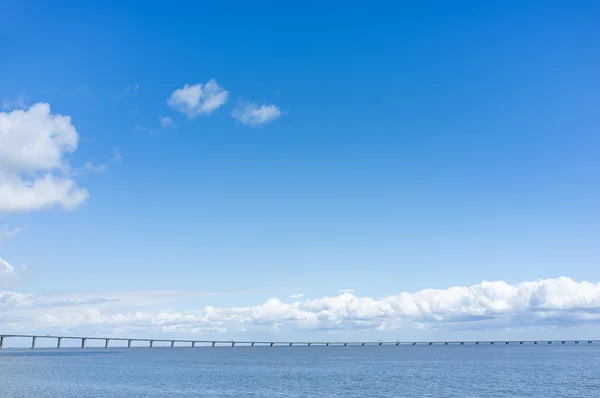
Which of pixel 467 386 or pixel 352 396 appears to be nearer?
pixel 352 396

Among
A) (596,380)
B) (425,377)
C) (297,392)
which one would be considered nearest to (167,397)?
(297,392)

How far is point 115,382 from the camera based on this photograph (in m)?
105

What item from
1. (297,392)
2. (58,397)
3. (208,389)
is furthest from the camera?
(208,389)

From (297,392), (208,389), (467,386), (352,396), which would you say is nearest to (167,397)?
(208,389)

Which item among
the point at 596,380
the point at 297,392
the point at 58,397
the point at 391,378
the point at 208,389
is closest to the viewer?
the point at 58,397

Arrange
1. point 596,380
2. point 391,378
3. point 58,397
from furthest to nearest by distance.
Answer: point 391,378
point 596,380
point 58,397

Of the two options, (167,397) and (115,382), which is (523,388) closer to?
(167,397)

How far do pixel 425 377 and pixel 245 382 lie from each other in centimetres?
3551

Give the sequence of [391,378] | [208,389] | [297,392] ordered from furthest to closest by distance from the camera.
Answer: [391,378] < [208,389] < [297,392]

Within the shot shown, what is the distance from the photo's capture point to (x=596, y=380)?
101062mm

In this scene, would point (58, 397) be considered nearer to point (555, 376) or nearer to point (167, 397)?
point (167, 397)

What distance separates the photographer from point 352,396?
262 ft

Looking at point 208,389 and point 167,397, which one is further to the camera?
point 208,389

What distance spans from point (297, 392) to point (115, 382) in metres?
39.2
